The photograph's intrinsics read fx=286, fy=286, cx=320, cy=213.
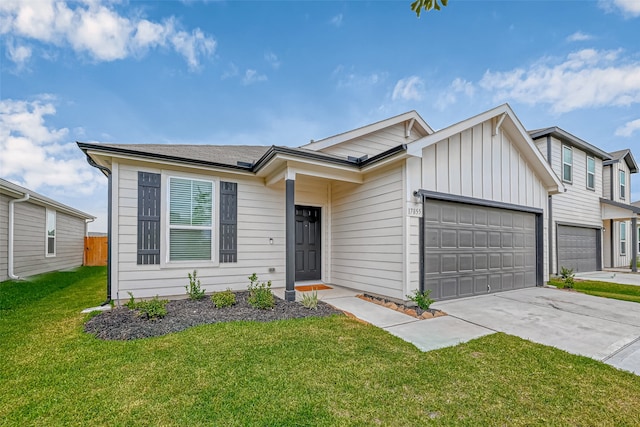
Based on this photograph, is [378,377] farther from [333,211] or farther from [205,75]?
[205,75]

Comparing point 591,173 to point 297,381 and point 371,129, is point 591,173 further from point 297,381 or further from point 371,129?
point 297,381

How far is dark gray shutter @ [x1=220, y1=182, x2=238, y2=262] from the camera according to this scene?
645cm

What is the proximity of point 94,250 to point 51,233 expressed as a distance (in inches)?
161

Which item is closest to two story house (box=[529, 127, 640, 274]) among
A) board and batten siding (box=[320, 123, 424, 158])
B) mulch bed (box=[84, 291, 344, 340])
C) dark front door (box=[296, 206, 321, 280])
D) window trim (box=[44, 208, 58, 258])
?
board and batten siding (box=[320, 123, 424, 158])

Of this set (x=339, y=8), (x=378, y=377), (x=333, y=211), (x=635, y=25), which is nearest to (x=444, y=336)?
(x=378, y=377)

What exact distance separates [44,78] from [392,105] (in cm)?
1218

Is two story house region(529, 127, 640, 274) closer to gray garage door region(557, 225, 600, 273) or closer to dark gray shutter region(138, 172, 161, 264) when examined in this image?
gray garage door region(557, 225, 600, 273)

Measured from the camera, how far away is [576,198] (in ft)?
36.9

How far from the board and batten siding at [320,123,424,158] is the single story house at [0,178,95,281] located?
9.85 metres

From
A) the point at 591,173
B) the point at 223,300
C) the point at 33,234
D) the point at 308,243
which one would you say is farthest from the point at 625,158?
the point at 33,234

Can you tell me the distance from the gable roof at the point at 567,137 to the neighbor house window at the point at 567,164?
335mm

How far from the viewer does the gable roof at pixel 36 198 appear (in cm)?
863

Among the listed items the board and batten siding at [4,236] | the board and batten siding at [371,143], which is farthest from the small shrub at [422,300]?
the board and batten siding at [4,236]

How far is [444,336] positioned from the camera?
3879 mm
